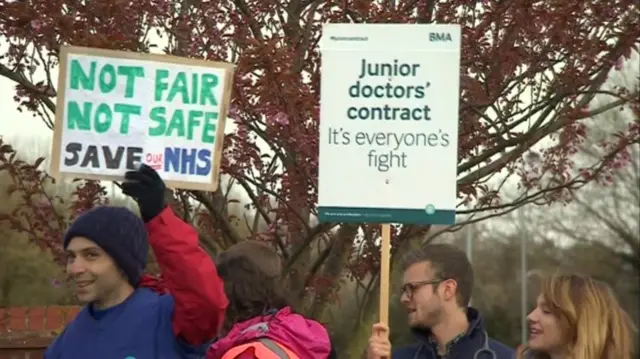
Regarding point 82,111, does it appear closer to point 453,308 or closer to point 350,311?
point 453,308

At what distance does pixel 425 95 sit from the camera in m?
4.18

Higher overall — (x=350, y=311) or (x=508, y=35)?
(x=508, y=35)

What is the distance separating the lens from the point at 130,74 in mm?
3775

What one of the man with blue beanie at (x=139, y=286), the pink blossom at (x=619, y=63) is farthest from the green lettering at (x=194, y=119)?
the pink blossom at (x=619, y=63)

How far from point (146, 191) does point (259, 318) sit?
1.66 feet

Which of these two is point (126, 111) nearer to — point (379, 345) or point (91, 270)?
point (91, 270)

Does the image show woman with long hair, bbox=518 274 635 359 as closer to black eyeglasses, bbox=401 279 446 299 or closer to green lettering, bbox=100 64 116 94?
black eyeglasses, bbox=401 279 446 299

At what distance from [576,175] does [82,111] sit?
363cm

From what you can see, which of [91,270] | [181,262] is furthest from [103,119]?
[181,262]

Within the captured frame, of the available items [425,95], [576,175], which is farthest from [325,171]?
[576,175]

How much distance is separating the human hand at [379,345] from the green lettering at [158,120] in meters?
1.02

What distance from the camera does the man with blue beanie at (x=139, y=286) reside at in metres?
3.30

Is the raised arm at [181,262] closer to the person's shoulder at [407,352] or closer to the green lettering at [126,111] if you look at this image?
the green lettering at [126,111]

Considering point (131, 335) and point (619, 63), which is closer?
point (131, 335)
